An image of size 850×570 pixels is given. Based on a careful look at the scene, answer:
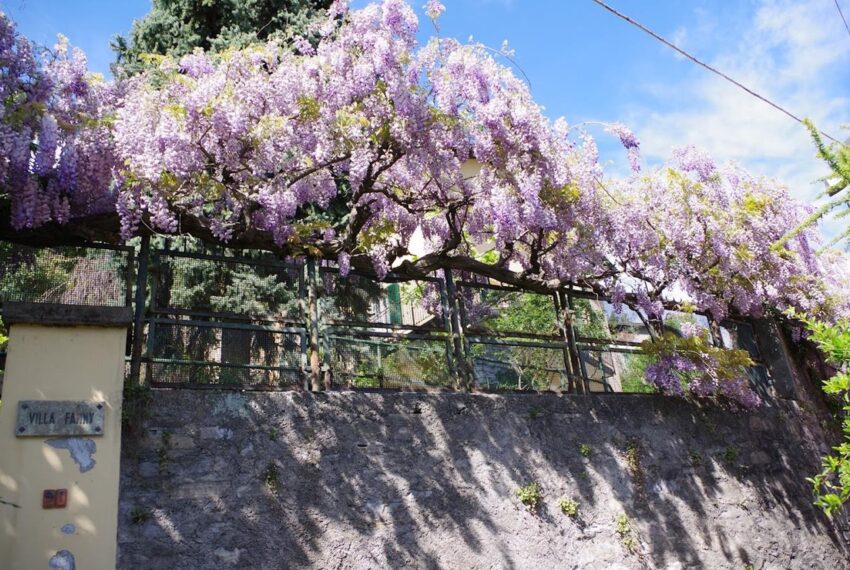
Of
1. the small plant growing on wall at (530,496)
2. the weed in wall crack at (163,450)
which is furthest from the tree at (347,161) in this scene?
the small plant growing on wall at (530,496)

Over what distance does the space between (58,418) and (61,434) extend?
0.10 m

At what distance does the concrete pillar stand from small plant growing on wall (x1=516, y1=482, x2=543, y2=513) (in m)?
3.10

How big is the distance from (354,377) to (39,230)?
8.48 feet

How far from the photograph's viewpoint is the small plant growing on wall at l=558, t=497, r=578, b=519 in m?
5.85

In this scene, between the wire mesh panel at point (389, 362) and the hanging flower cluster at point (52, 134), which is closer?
the hanging flower cluster at point (52, 134)

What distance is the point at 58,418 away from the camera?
4207mm

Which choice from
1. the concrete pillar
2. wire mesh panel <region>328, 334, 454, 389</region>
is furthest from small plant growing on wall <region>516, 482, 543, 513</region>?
the concrete pillar

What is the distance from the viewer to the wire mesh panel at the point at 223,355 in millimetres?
4898

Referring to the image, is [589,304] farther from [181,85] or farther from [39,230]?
[39,230]

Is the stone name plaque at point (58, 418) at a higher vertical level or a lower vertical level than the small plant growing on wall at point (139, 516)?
higher

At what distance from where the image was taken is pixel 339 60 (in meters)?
5.86

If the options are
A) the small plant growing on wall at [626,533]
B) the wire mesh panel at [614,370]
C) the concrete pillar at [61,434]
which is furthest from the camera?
the wire mesh panel at [614,370]

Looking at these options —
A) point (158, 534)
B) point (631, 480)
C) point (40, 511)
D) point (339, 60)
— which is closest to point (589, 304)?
point (631, 480)

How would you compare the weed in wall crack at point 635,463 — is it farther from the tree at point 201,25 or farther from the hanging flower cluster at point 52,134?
the tree at point 201,25
